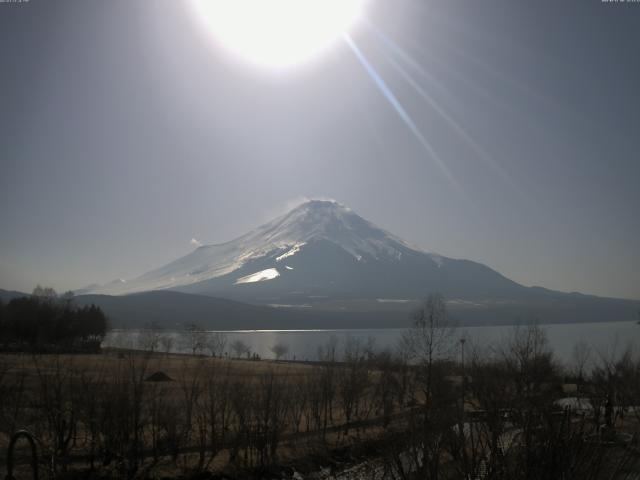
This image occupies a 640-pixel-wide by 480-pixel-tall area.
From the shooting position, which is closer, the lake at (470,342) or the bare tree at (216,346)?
the lake at (470,342)

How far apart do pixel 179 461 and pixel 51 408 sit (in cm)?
481

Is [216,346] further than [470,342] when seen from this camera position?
→ Yes

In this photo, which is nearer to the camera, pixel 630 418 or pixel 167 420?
pixel 167 420

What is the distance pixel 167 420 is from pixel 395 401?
66.0ft

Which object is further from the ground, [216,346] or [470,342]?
[470,342]

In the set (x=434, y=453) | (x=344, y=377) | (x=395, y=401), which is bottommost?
(x=395, y=401)

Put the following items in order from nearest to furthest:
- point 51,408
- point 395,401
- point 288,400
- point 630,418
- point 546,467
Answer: point 546,467 → point 51,408 → point 288,400 → point 630,418 → point 395,401

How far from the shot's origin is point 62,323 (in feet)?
228

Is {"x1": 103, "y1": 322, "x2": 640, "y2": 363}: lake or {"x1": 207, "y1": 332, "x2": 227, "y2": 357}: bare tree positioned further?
{"x1": 207, "y1": 332, "x2": 227, "y2": 357}: bare tree

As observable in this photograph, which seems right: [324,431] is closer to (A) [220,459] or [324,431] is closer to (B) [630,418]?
(A) [220,459]

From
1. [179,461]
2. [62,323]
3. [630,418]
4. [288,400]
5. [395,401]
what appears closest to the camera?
[179,461]

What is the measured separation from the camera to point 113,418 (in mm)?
18297

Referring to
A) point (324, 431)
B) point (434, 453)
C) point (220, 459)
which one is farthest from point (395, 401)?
point (434, 453)

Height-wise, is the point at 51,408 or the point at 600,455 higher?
the point at 600,455
